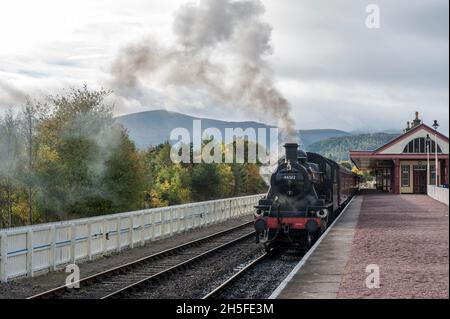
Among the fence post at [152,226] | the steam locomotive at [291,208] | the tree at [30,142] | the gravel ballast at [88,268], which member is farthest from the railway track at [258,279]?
the tree at [30,142]

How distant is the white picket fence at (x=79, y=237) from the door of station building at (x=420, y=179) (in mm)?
38393

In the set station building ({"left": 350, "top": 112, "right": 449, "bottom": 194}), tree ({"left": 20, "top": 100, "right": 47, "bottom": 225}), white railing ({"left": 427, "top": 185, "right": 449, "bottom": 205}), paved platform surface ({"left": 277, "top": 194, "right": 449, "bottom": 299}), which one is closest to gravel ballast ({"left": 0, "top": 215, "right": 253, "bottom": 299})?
paved platform surface ({"left": 277, "top": 194, "right": 449, "bottom": 299})

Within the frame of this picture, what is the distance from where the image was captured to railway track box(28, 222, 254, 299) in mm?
12348

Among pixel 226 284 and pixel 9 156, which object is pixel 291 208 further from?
pixel 9 156

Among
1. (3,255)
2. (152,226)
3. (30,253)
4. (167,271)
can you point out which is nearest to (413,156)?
(152,226)

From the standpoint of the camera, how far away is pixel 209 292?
1249cm

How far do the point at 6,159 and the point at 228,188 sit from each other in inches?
1419

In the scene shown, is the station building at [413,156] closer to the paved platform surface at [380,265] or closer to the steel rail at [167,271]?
the paved platform surface at [380,265]

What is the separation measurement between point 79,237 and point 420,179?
4923 centimetres

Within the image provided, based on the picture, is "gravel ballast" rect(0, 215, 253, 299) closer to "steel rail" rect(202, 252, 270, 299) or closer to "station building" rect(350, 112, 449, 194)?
"steel rail" rect(202, 252, 270, 299)

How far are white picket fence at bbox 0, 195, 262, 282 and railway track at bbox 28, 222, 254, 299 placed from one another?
176cm

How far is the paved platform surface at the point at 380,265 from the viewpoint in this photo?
366 inches

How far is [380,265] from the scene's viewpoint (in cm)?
1177
